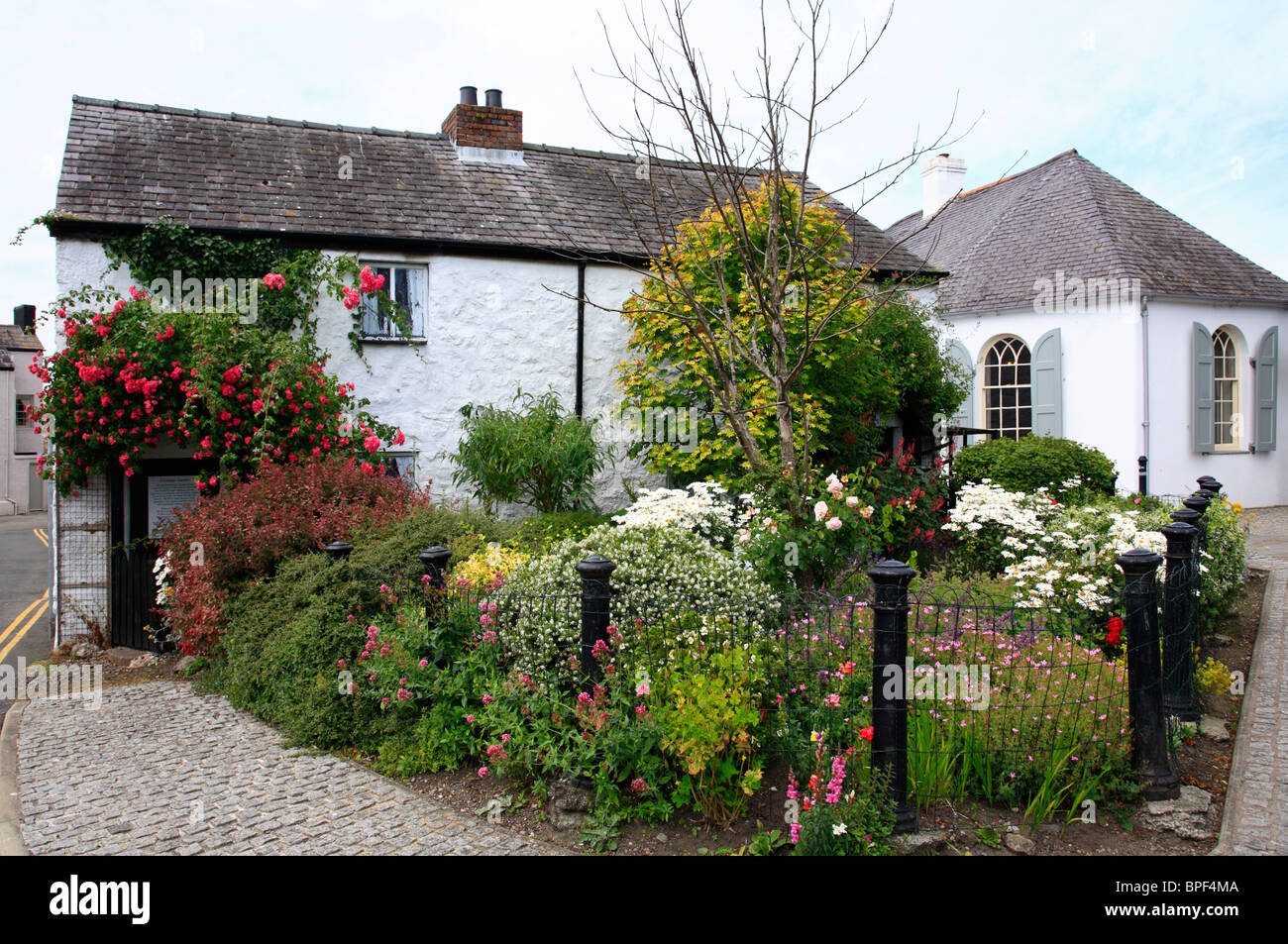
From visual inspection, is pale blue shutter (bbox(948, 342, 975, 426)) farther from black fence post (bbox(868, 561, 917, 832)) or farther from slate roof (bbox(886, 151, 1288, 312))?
black fence post (bbox(868, 561, 917, 832))

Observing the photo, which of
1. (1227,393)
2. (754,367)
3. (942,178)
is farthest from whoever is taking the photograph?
(942,178)

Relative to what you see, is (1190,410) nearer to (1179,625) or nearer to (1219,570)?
(1219,570)

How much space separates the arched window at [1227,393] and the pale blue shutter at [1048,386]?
3310 mm

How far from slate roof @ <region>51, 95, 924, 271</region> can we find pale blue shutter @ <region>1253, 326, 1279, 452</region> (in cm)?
989

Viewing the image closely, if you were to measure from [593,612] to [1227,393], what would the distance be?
18.7 m

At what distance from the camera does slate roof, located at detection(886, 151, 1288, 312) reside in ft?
58.5

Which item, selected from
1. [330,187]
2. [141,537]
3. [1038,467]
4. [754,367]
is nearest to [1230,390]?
[1038,467]

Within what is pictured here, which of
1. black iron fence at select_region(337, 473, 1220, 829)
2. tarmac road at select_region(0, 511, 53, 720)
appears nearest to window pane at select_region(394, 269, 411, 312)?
tarmac road at select_region(0, 511, 53, 720)

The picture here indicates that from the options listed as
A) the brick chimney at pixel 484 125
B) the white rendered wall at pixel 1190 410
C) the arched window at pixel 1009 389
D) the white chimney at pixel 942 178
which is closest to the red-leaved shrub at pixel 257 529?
the brick chimney at pixel 484 125

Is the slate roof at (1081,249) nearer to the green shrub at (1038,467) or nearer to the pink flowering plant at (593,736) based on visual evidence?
the green shrub at (1038,467)

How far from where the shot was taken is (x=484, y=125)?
13.8 meters

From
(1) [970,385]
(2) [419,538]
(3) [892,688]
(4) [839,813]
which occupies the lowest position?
(4) [839,813]

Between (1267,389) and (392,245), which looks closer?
(392,245)
